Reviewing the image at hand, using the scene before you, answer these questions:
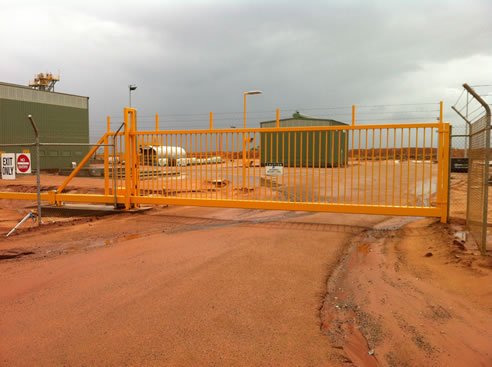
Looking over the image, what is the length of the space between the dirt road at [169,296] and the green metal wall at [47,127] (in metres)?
23.3

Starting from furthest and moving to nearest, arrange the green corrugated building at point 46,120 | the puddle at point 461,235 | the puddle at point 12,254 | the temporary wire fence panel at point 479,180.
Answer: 1. the green corrugated building at point 46,120
2. the puddle at point 461,235
3. the puddle at point 12,254
4. the temporary wire fence panel at point 479,180

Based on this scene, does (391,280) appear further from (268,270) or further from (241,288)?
(241,288)

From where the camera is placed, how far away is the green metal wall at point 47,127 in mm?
28578

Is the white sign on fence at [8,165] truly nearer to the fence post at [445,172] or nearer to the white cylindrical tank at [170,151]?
the white cylindrical tank at [170,151]

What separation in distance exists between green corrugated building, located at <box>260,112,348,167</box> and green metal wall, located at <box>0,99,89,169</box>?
579 inches

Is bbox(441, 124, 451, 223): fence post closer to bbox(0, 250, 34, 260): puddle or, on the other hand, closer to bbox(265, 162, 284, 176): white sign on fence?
bbox(265, 162, 284, 176): white sign on fence

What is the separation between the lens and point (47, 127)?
1238 inches

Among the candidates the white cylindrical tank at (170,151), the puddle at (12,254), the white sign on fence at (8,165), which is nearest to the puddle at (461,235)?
the white cylindrical tank at (170,151)

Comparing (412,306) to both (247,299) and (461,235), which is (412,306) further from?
(461,235)

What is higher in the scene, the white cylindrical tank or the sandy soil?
the white cylindrical tank

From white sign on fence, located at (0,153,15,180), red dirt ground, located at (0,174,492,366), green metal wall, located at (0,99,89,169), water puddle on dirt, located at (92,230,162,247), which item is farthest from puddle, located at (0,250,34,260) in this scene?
green metal wall, located at (0,99,89,169)

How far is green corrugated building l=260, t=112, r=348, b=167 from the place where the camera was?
8.60 meters

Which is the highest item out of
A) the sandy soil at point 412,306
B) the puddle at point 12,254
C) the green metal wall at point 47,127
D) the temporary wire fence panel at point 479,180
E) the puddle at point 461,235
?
the green metal wall at point 47,127

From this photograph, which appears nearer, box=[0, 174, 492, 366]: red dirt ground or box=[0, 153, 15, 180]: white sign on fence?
box=[0, 174, 492, 366]: red dirt ground
